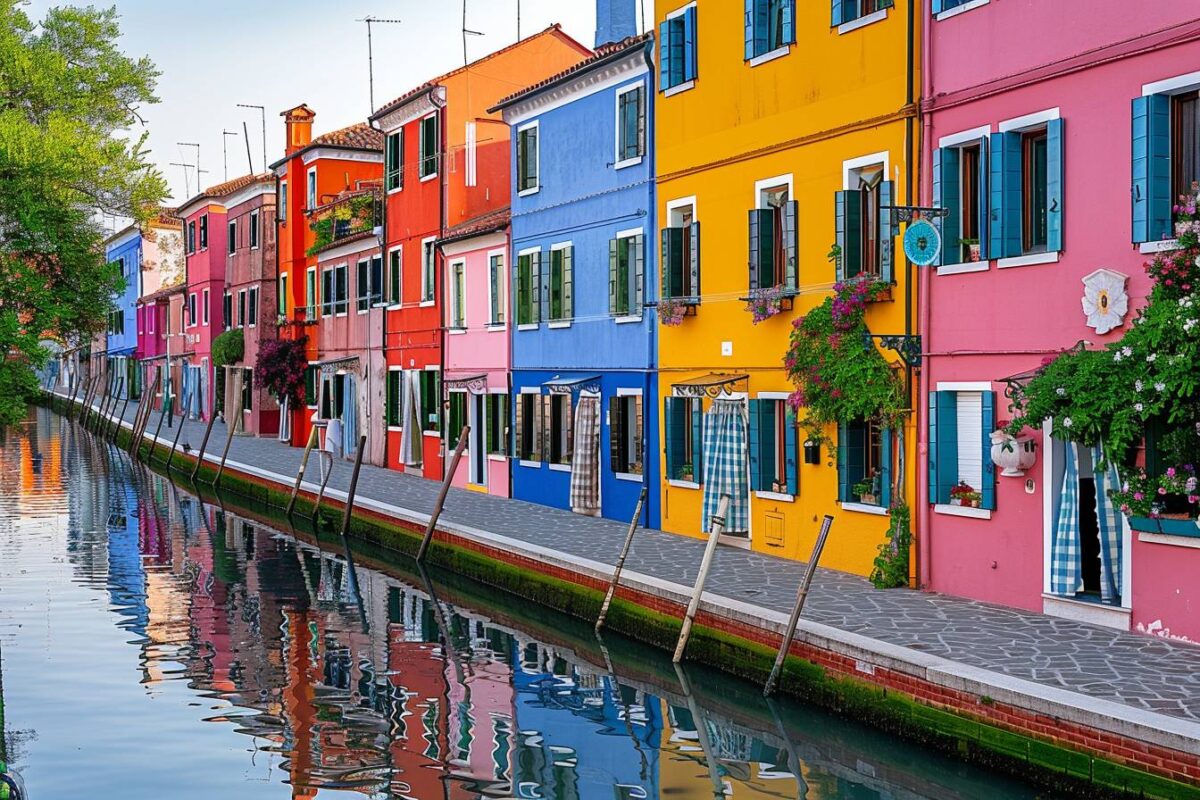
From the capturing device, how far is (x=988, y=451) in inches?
580

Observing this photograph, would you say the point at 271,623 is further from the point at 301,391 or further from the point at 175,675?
the point at 301,391

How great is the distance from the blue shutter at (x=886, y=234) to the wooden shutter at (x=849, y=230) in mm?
381

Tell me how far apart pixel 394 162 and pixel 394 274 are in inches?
104

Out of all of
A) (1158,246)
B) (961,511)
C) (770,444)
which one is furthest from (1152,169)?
(770,444)

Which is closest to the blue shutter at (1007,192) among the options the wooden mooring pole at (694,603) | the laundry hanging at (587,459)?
the wooden mooring pole at (694,603)

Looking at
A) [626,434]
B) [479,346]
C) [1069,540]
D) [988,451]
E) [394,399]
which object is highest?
[479,346]

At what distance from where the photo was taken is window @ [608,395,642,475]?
23.0 m

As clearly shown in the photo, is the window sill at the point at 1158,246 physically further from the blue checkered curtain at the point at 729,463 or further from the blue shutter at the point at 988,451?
the blue checkered curtain at the point at 729,463

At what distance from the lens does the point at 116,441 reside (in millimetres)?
53625

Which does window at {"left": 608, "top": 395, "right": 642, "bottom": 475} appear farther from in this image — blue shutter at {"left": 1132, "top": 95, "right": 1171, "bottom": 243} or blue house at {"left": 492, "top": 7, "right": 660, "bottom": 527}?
blue shutter at {"left": 1132, "top": 95, "right": 1171, "bottom": 243}

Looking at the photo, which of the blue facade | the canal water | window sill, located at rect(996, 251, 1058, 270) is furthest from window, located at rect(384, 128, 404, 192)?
window sill, located at rect(996, 251, 1058, 270)

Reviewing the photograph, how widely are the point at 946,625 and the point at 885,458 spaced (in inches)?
127

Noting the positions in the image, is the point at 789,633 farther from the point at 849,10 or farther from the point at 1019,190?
the point at 849,10

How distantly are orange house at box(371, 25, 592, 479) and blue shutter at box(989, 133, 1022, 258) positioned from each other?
52.2 ft
